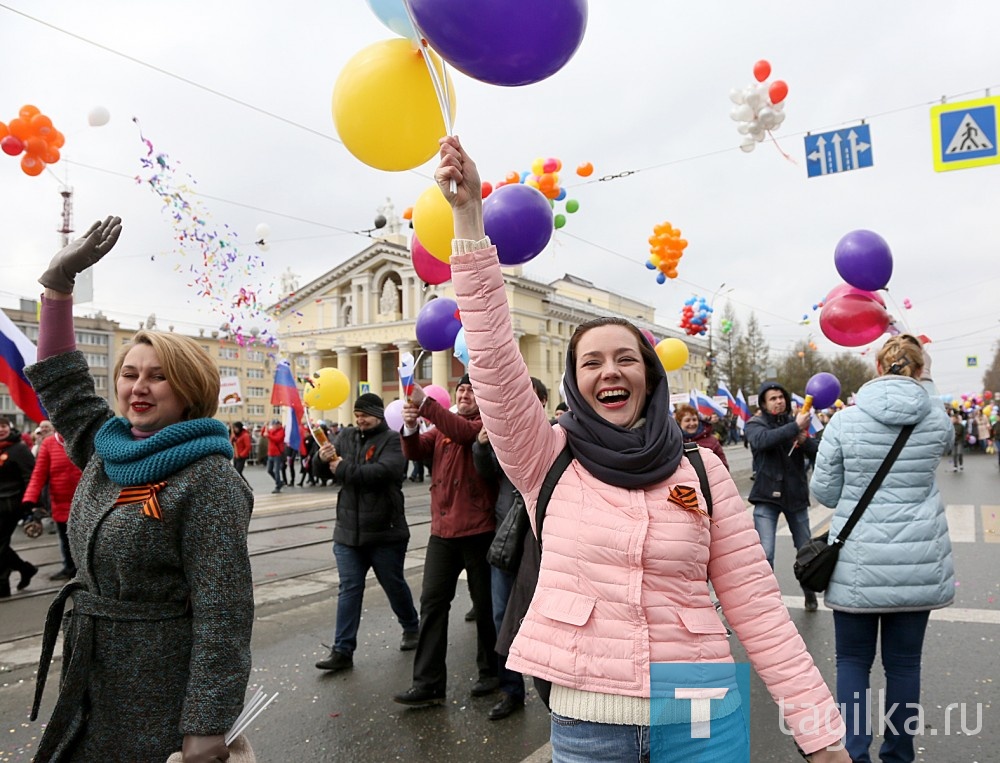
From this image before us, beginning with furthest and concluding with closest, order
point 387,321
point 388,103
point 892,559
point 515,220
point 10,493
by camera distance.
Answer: point 387,321 → point 10,493 → point 515,220 → point 892,559 → point 388,103

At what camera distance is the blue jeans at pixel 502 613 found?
4.42 m

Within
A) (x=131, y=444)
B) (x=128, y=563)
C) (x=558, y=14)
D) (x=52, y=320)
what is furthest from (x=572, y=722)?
(x=558, y=14)

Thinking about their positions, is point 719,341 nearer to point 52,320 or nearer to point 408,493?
point 408,493

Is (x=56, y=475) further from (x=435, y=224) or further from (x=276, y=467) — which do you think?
(x=276, y=467)

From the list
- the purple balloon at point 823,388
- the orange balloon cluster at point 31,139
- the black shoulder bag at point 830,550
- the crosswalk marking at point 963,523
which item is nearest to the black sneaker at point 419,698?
the black shoulder bag at point 830,550

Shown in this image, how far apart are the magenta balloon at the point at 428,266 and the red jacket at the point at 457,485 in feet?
3.05

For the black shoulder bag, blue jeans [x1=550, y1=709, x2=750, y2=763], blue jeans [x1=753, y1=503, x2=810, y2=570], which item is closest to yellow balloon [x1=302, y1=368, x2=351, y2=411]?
blue jeans [x1=753, y1=503, x2=810, y2=570]

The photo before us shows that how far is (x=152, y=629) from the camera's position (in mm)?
2004

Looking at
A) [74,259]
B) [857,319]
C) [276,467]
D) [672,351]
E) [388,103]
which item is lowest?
[276,467]

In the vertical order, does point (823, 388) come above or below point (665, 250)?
below

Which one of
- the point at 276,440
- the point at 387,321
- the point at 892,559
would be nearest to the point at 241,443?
the point at 276,440

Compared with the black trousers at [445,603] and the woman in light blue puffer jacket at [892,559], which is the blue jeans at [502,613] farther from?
the woman in light blue puffer jacket at [892,559]

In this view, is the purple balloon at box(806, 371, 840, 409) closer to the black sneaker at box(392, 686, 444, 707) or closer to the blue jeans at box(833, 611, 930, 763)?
the blue jeans at box(833, 611, 930, 763)

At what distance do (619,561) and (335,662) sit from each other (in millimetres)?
3902
